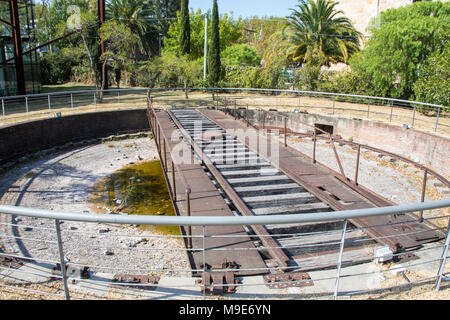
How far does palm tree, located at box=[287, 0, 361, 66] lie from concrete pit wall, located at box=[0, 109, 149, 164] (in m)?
15.8

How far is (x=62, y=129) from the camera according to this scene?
632 inches

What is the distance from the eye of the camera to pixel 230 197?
26.7 ft

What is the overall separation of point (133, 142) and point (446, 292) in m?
14.8

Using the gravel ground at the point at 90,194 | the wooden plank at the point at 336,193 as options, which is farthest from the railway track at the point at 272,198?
the gravel ground at the point at 90,194

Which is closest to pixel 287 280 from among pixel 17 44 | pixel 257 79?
pixel 17 44

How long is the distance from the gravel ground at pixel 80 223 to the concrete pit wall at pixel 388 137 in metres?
5.75

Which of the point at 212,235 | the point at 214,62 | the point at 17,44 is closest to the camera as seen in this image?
the point at 212,235

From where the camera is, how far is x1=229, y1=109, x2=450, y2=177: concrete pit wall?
42.2 feet

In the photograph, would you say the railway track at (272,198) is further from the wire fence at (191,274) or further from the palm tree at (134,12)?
the palm tree at (134,12)

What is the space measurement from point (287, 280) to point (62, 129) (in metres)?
14.2

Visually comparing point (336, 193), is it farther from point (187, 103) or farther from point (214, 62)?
point (214, 62)

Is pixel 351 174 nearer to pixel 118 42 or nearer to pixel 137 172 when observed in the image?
pixel 137 172

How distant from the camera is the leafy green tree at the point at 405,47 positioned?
19.5 m

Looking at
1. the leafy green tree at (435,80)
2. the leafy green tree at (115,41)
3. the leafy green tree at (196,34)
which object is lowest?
the leafy green tree at (435,80)
